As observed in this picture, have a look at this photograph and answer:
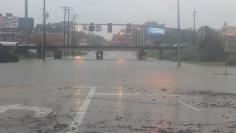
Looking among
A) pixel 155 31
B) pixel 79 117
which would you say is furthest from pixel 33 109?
pixel 155 31

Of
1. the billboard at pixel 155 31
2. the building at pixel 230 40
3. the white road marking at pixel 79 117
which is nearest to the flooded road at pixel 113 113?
the white road marking at pixel 79 117

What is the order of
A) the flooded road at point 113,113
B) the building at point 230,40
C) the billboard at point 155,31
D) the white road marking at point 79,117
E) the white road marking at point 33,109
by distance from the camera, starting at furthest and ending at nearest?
the billboard at point 155,31 → the building at point 230,40 → the white road marking at point 33,109 → the flooded road at point 113,113 → the white road marking at point 79,117

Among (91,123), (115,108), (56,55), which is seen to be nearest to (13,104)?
(115,108)

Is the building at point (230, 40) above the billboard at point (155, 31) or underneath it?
underneath

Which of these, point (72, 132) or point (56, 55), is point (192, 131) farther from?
point (56, 55)

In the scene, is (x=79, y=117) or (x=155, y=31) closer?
(x=79, y=117)

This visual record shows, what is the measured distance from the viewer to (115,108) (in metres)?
16.6

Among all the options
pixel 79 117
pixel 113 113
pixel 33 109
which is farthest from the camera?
pixel 33 109

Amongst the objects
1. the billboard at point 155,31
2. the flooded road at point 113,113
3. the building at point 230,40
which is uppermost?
the billboard at point 155,31

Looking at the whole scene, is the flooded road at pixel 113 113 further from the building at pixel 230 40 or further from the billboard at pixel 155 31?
the billboard at pixel 155 31

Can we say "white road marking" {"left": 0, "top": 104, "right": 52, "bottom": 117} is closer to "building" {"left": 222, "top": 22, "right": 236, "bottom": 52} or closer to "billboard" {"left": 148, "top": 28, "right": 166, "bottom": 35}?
"building" {"left": 222, "top": 22, "right": 236, "bottom": 52}

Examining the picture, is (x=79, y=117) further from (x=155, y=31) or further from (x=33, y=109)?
(x=155, y=31)

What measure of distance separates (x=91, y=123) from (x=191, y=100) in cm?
749

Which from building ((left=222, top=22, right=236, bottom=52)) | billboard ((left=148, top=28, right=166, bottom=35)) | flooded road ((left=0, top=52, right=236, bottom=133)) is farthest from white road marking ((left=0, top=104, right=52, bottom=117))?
billboard ((left=148, top=28, right=166, bottom=35))
